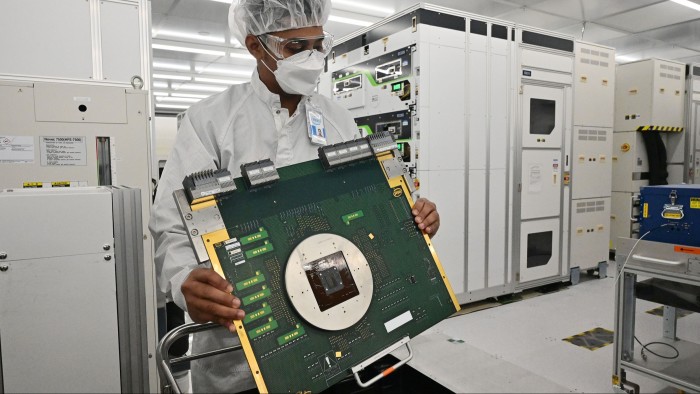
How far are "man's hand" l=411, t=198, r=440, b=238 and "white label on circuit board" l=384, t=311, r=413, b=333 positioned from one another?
0.82ft

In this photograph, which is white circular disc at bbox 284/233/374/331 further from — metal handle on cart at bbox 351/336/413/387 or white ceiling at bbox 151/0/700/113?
white ceiling at bbox 151/0/700/113

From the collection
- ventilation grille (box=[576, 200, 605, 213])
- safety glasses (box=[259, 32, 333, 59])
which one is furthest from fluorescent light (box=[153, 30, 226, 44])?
safety glasses (box=[259, 32, 333, 59])

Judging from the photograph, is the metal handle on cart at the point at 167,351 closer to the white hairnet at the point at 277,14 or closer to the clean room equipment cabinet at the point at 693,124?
the white hairnet at the point at 277,14

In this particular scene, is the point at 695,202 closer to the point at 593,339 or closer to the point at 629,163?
the point at 593,339

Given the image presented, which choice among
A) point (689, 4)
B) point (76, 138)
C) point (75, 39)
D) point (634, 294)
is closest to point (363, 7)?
point (75, 39)

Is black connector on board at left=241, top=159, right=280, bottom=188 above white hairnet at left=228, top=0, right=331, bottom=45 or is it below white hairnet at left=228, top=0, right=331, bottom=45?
below

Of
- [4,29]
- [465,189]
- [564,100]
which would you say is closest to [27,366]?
[4,29]

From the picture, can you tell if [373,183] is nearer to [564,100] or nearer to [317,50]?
[317,50]

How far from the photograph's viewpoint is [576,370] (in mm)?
3145

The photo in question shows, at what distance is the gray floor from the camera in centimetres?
134

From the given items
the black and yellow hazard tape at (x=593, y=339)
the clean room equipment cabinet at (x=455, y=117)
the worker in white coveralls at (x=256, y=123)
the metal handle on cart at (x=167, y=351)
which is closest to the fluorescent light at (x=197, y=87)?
the clean room equipment cabinet at (x=455, y=117)

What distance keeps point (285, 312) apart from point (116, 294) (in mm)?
1082

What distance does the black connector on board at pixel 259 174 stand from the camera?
1051mm

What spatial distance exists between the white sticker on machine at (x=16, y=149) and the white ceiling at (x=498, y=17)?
4.81 metres
